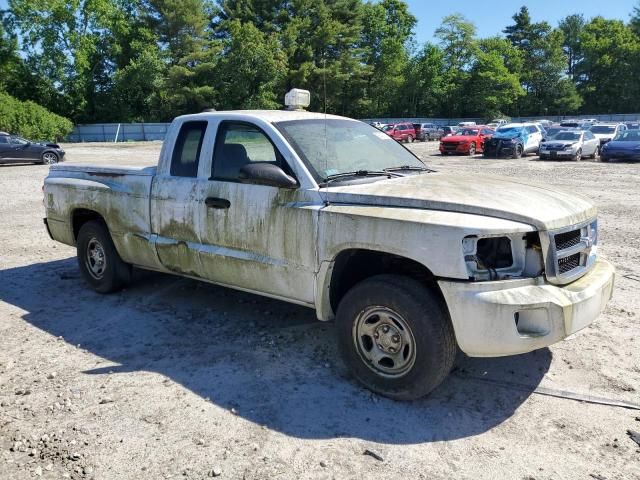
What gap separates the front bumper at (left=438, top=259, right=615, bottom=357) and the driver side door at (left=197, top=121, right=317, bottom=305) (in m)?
1.16

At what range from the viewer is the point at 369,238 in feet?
11.9

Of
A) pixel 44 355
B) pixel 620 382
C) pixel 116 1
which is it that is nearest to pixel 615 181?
pixel 620 382

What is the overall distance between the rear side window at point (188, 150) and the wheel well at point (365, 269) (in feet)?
5.47

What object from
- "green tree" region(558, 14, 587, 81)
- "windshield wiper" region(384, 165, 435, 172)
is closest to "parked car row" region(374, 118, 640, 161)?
"windshield wiper" region(384, 165, 435, 172)

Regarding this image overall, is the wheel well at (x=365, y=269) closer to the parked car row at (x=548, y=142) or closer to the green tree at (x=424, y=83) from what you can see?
the parked car row at (x=548, y=142)

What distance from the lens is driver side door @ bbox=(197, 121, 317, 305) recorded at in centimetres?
404

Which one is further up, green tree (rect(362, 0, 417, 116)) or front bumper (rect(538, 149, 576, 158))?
green tree (rect(362, 0, 417, 116))

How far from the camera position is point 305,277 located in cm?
405

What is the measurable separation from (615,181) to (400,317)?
1551 cm

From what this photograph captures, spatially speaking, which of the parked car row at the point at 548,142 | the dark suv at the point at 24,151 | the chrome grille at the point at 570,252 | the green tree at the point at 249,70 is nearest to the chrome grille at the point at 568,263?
the chrome grille at the point at 570,252

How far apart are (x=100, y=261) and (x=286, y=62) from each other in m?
55.5

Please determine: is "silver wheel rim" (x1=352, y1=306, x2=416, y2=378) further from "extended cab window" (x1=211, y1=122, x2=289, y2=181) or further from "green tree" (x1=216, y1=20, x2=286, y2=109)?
"green tree" (x1=216, y1=20, x2=286, y2=109)

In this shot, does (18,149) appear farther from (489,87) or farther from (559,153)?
(489,87)

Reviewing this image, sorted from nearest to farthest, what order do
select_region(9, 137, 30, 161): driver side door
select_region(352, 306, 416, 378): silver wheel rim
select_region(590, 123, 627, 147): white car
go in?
select_region(352, 306, 416, 378): silver wheel rim → select_region(9, 137, 30, 161): driver side door → select_region(590, 123, 627, 147): white car
